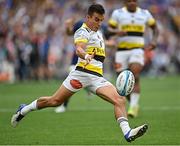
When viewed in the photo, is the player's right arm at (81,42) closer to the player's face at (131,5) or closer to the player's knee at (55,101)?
the player's knee at (55,101)

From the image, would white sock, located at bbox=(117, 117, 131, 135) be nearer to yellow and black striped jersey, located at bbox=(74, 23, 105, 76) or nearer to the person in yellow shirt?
yellow and black striped jersey, located at bbox=(74, 23, 105, 76)

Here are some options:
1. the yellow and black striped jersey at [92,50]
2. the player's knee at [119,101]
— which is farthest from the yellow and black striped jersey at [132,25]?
the player's knee at [119,101]

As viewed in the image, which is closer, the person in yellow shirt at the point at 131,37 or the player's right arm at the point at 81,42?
the player's right arm at the point at 81,42

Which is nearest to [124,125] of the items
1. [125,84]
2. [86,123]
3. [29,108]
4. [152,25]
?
[125,84]

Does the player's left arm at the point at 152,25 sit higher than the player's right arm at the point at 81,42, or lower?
lower

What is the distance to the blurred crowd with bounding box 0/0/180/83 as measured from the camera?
1268 inches

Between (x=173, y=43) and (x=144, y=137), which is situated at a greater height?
(x=144, y=137)

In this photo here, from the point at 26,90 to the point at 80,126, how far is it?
12.2 metres

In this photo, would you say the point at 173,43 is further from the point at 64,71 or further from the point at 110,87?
the point at 110,87

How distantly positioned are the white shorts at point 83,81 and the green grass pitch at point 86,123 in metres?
0.93

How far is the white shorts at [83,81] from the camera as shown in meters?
12.5

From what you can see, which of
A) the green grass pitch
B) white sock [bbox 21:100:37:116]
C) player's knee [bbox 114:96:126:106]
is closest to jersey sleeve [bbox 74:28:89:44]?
player's knee [bbox 114:96:126:106]

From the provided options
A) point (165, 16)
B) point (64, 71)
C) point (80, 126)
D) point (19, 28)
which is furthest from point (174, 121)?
point (165, 16)

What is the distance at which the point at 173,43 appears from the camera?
38.8 m
